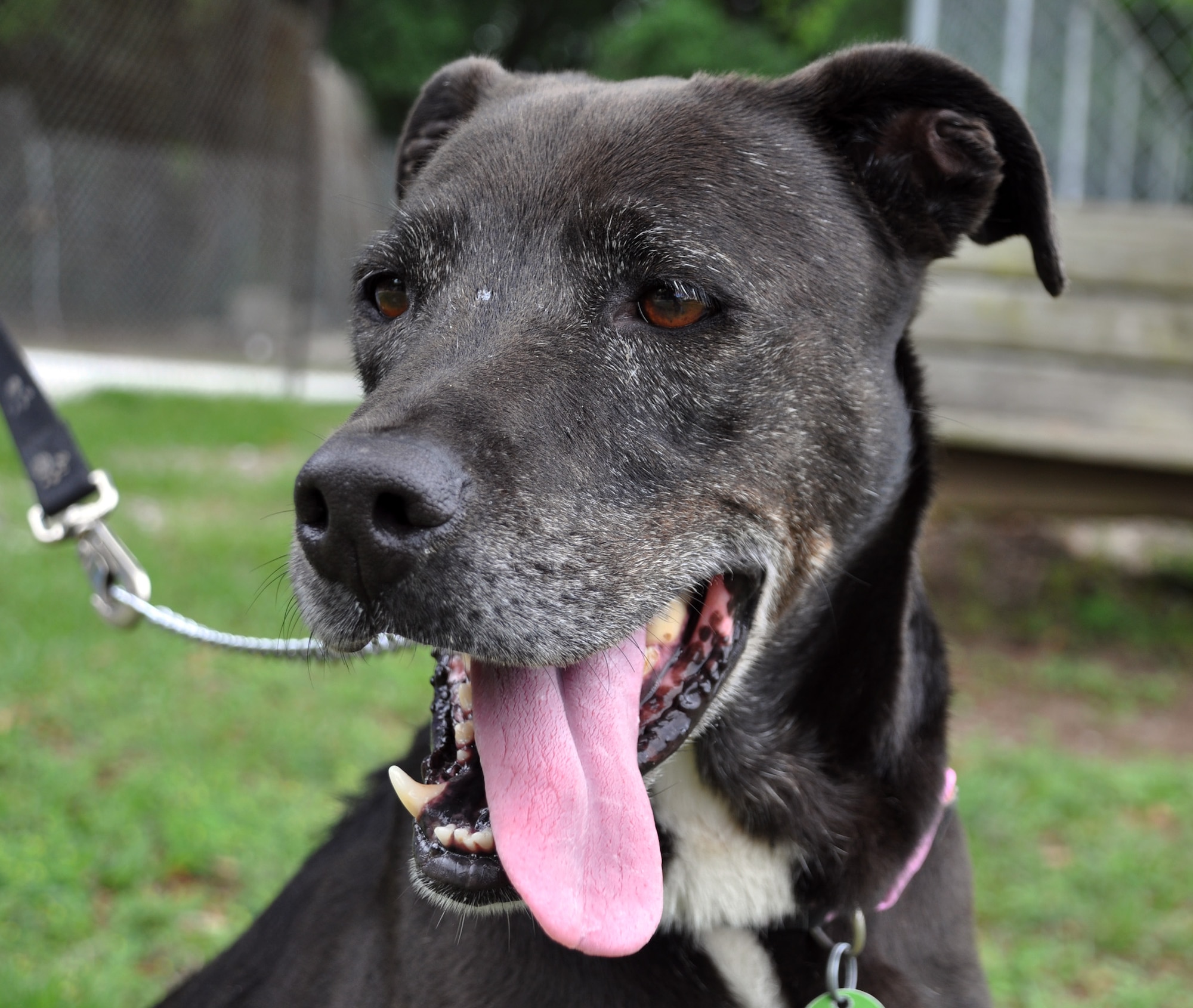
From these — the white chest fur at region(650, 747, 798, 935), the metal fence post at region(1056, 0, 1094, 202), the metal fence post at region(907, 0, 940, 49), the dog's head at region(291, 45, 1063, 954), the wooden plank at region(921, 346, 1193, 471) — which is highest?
the dog's head at region(291, 45, 1063, 954)

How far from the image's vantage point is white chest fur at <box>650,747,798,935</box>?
6.88ft

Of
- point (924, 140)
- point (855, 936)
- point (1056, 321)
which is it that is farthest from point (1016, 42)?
point (855, 936)

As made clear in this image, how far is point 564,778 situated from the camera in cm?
187

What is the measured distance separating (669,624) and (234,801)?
257cm

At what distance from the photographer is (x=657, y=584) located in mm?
1986

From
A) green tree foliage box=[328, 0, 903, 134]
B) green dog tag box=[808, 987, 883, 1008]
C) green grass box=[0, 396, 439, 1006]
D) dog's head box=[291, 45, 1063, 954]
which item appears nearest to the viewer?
dog's head box=[291, 45, 1063, 954]

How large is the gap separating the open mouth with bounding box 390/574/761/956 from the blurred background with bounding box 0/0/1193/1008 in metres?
0.57

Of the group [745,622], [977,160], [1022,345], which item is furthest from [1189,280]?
[745,622]

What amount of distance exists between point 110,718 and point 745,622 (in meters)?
3.46

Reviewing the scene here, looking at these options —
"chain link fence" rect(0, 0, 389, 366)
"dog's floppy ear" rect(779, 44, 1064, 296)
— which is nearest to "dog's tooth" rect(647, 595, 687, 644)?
"dog's floppy ear" rect(779, 44, 1064, 296)

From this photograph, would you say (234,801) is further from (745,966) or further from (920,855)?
(920,855)

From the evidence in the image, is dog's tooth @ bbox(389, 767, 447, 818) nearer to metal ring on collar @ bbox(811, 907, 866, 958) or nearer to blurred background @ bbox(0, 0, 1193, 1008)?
blurred background @ bbox(0, 0, 1193, 1008)

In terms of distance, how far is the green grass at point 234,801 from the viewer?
11.4 feet

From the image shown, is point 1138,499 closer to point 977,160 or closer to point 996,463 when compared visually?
point 996,463
